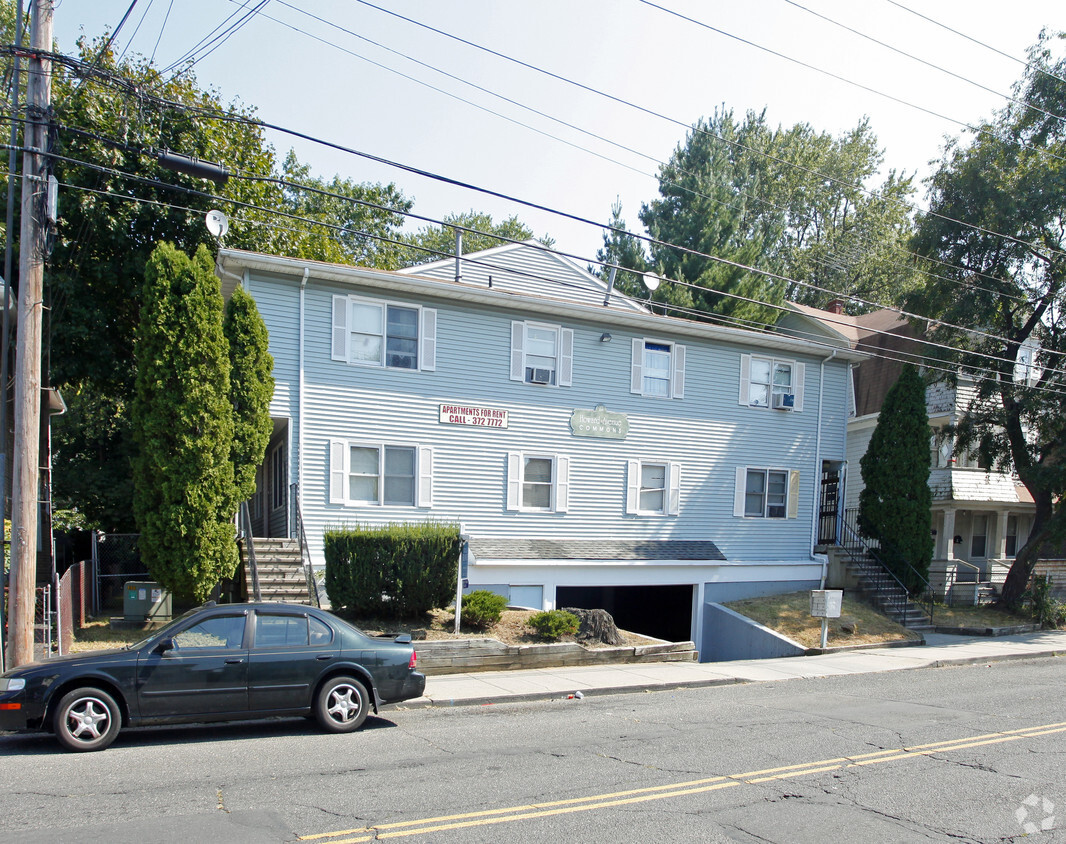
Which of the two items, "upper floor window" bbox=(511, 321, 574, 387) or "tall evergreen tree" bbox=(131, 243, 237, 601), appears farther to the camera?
"upper floor window" bbox=(511, 321, 574, 387)

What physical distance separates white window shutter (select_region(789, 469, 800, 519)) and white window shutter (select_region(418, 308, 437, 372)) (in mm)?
10938

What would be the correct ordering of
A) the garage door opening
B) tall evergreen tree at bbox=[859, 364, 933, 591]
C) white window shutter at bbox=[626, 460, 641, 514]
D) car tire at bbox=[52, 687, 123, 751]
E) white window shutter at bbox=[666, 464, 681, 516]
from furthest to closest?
the garage door opening
tall evergreen tree at bbox=[859, 364, 933, 591]
white window shutter at bbox=[666, 464, 681, 516]
white window shutter at bbox=[626, 460, 641, 514]
car tire at bbox=[52, 687, 123, 751]

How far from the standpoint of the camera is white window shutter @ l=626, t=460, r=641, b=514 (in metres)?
22.0

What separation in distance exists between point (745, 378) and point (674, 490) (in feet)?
12.3

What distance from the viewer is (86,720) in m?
8.87

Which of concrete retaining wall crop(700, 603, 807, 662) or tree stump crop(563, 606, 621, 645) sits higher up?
tree stump crop(563, 606, 621, 645)

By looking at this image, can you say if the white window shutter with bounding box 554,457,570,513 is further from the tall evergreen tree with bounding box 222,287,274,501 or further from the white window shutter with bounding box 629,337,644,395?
the tall evergreen tree with bounding box 222,287,274,501

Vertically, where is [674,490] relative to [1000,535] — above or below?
above

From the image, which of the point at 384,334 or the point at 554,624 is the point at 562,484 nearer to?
the point at 384,334

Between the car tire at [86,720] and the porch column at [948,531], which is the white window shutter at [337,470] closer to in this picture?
the car tire at [86,720]

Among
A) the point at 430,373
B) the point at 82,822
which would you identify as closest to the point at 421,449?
the point at 430,373

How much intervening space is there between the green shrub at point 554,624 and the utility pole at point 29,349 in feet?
26.1

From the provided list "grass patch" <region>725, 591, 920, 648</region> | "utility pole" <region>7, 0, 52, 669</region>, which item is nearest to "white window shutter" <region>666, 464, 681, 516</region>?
"grass patch" <region>725, 591, 920, 648</region>

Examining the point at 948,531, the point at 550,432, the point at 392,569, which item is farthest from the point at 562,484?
the point at 948,531
